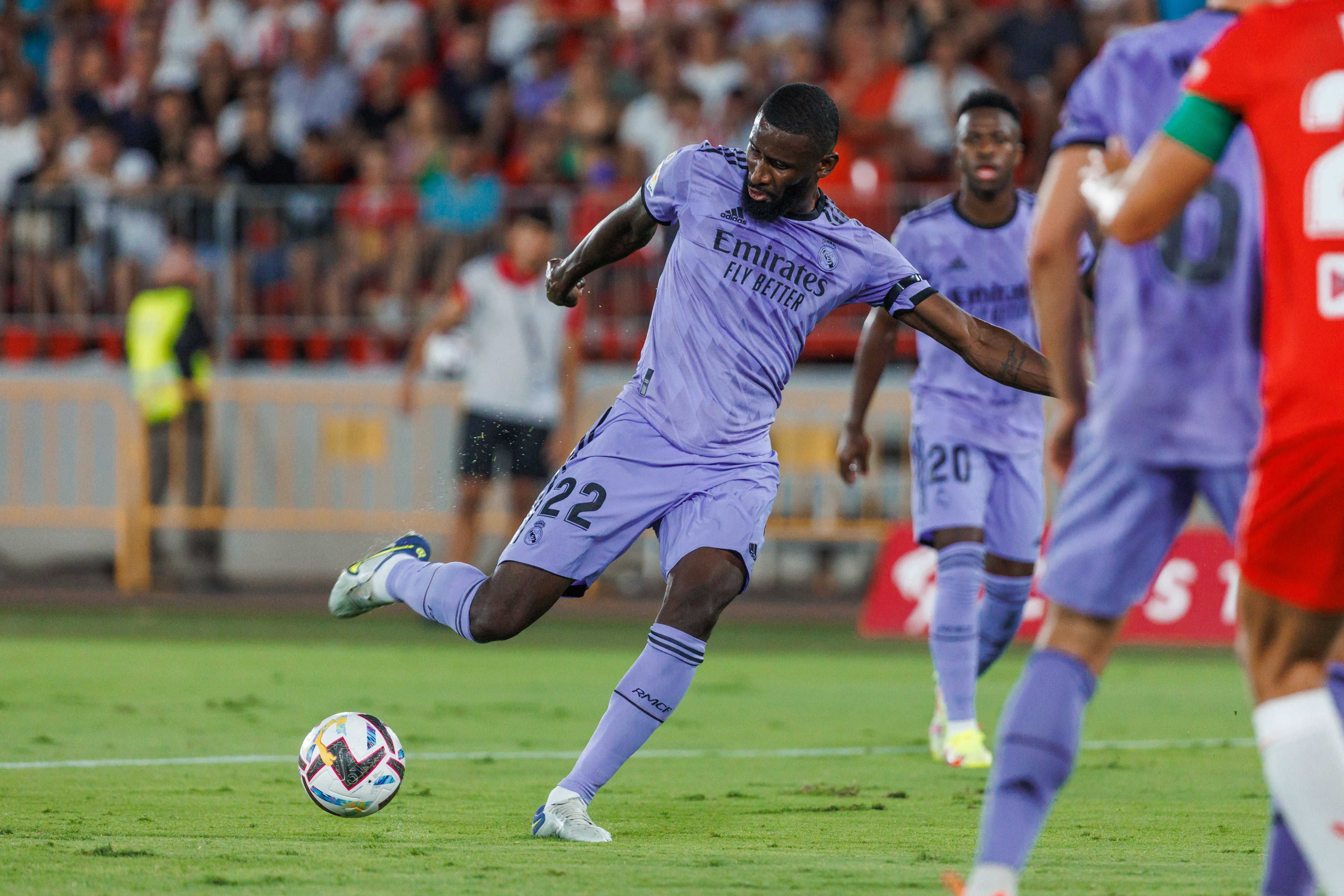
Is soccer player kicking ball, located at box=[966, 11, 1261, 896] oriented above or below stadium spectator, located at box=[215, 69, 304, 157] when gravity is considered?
below

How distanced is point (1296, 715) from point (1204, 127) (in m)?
1.20

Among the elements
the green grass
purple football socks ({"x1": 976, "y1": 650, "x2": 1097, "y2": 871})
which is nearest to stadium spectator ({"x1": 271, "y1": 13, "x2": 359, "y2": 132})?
the green grass

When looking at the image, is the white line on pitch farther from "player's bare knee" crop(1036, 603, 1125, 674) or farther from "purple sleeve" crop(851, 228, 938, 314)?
"player's bare knee" crop(1036, 603, 1125, 674)

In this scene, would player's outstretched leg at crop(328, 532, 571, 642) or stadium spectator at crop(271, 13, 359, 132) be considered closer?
player's outstretched leg at crop(328, 532, 571, 642)

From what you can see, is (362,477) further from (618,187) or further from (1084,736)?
(1084,736)

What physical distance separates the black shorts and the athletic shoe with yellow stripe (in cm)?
649

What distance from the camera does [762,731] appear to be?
8.52m

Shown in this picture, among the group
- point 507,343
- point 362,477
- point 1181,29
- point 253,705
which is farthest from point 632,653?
point 1181,29

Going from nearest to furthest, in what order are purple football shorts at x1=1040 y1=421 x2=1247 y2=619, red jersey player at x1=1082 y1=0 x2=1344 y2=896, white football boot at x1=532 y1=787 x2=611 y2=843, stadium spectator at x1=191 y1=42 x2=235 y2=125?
1. red jersey player at x1=1082 y1=0 x2=1344 y2=896
2. purple football shorts at x1=1040 y1=421 x2=1247 y2=619
3. white football boot at x1=532 y1=787 x2=611 y2=843
4. stadium spectator at x1=191 y1=42 x2=235 y2=125

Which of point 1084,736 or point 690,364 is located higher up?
point 690,364

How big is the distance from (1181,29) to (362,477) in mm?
12706

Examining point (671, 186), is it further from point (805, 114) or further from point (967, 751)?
point (967, 751)

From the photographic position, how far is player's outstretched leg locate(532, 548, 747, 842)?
5.67 metres

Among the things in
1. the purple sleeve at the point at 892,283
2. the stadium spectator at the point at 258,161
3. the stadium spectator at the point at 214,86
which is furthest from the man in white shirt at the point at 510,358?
the purple sleeve at the point at 892,283
